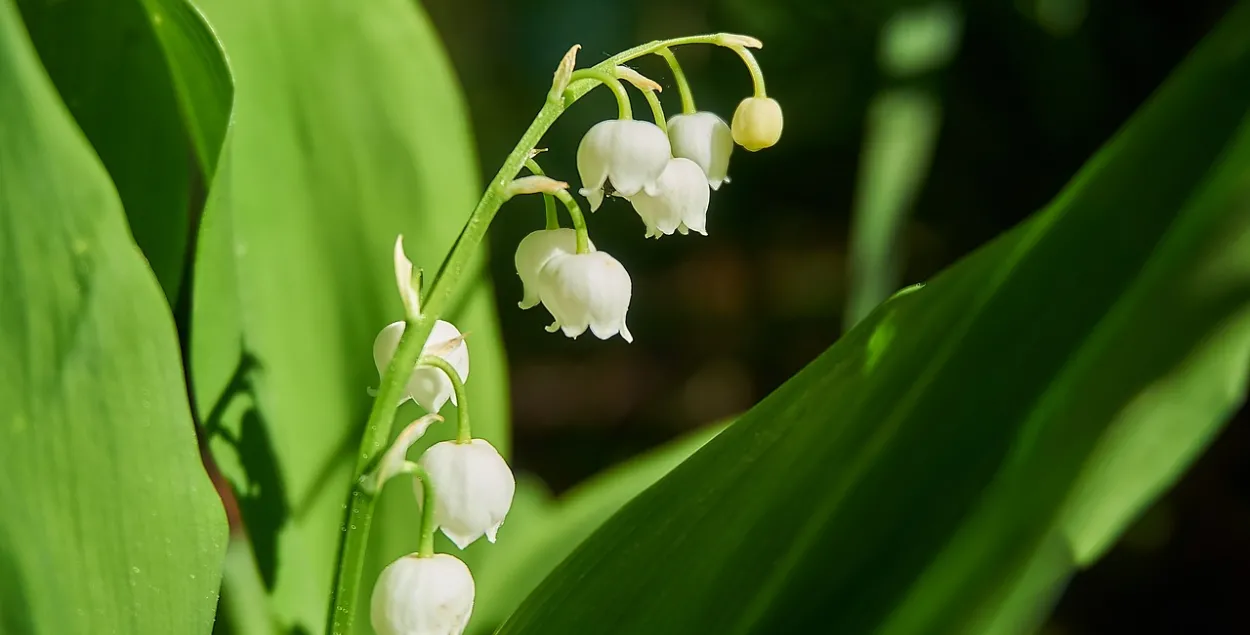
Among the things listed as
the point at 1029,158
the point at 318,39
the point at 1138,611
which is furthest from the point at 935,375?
the point at 1138,611

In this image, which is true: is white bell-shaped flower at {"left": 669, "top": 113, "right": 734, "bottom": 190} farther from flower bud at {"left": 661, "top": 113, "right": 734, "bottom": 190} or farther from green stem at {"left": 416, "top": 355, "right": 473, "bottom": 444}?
green stem at {"left": 416, "top": 355, "right": 473, "bottom": 444}

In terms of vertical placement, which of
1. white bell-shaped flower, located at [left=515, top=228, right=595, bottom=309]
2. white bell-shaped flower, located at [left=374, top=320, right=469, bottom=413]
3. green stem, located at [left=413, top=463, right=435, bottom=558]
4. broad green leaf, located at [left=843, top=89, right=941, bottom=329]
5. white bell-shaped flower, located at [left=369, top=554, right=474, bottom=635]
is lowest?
white bell-shaped flower, located at [left=369, top=554, right=474, bottom=635]

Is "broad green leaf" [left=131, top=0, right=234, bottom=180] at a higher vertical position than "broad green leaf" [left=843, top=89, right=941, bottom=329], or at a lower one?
lower

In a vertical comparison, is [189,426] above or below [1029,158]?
below

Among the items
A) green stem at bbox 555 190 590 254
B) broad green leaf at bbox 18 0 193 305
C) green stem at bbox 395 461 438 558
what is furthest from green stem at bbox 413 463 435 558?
broad green leaf at bbox 18 0 193 305

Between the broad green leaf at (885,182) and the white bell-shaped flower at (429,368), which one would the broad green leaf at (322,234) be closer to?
the white bell-shaped flower at (429,368)

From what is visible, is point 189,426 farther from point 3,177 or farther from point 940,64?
point 940,64

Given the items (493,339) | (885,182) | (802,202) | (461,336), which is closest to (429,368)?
(461,336)

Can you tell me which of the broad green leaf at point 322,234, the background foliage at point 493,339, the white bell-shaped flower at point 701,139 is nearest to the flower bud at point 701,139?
the white bell-shaped flower at point 701,139
